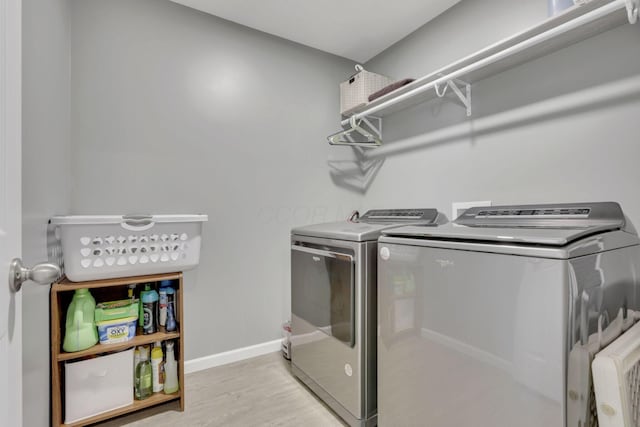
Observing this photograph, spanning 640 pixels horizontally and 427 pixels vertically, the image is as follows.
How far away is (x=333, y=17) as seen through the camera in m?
2.13

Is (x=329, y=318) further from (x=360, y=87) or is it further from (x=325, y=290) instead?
(x=360, y=87)

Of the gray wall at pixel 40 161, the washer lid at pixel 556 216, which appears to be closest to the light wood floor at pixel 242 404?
the gray wall at pixel 40 161

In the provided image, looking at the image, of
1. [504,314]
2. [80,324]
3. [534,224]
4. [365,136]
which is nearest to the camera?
[504,314]

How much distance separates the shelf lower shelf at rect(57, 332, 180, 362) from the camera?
4.68 feet

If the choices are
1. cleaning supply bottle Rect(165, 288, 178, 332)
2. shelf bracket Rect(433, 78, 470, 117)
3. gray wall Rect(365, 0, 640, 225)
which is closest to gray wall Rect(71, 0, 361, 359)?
cleaning supply bottle Rect(165, 288, 178, 332)

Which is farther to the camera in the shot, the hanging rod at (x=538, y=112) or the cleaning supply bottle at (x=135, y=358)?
the cleaning supply bottle at (x=135, y=358)

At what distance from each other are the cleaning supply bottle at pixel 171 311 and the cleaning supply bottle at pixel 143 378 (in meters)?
0.19

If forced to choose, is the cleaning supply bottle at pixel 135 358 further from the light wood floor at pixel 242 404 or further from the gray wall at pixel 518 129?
the gray wall at pixel 518 129

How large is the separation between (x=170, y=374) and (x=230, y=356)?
51cm

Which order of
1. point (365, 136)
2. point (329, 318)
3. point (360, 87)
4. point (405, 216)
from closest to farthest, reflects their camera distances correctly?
point (329, 318)
point (405, 216)
point (360, 87)
point (365, 136)

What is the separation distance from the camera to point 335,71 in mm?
2693

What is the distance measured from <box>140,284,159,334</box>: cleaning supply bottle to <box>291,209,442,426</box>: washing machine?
2.70 feet
